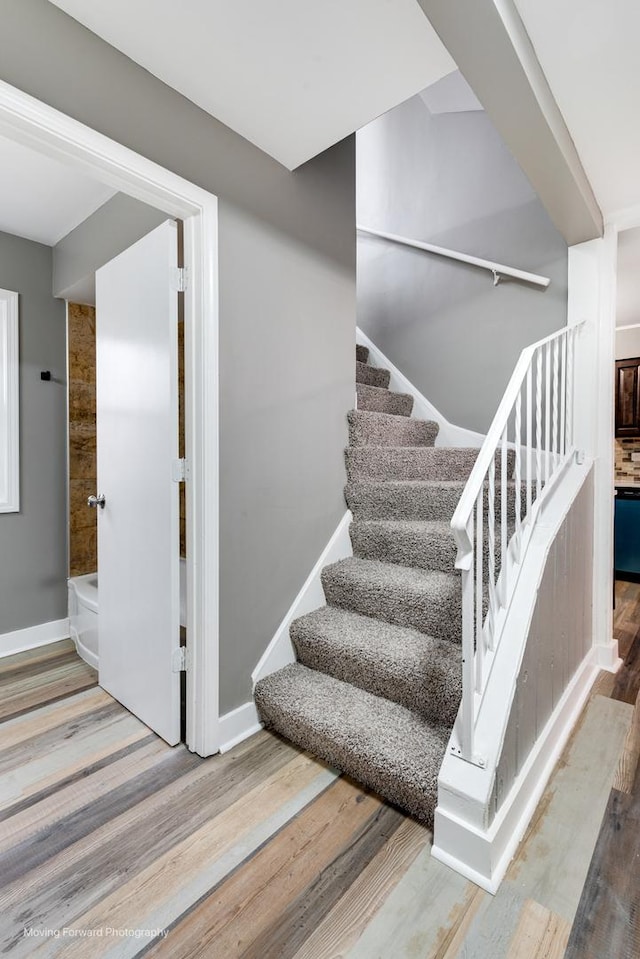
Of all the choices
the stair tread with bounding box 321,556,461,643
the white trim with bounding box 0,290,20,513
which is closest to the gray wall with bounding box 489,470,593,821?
the stair tread with bounding box 321,556,461,643

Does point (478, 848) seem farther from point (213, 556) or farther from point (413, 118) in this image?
point (413, 118)

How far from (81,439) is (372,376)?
1.94 metres

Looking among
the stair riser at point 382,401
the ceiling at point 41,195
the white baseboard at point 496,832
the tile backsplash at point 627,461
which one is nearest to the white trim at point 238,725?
the white baseboard at point 496,832

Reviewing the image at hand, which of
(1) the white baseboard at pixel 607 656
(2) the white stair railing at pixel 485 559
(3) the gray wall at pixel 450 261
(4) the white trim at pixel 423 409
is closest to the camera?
(2) the white stair railing at pixel 485 559

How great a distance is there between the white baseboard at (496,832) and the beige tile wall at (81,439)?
2.44m

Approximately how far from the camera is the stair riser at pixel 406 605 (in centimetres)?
173

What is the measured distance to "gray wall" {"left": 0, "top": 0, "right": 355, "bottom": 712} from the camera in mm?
1274

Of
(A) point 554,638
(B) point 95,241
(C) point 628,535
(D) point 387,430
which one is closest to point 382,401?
(D) point 387,430

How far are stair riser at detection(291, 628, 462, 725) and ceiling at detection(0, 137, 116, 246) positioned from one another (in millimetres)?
2315

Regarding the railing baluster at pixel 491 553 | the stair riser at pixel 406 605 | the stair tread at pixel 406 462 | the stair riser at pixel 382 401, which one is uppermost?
the stair riser at pixel 382 401

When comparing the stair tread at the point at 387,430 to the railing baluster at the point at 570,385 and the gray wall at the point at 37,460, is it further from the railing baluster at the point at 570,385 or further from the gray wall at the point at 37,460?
the gray wall at the point at 37,460

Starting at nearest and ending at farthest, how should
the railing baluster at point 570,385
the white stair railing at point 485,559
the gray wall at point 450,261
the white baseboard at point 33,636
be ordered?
the white stair railing at point 485,559
the railing baluster at point 570,385
the white baseboard at point 33,636
the gray wall at point 450,261

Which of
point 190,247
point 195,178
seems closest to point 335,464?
point 190,247

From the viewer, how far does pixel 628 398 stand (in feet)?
14.2
